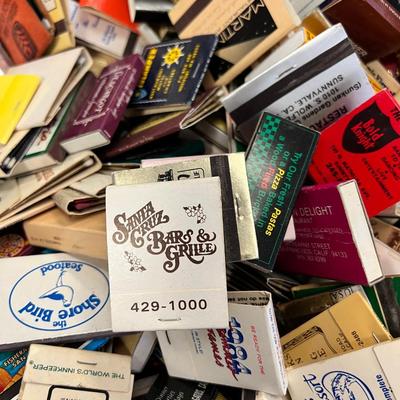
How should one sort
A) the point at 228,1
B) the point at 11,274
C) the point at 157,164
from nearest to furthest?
the point at 157,164
the point at 11,274
the point at 228,1

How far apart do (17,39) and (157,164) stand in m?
0.72

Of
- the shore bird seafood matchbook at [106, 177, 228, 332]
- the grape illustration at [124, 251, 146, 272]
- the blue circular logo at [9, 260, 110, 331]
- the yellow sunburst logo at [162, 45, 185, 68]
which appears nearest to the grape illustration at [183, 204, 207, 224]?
the shore bird seafood matchbook at [106, 177, 228, 332]

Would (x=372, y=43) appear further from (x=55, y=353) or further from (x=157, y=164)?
(x=55, y=353)

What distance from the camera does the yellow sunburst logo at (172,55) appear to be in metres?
1.46

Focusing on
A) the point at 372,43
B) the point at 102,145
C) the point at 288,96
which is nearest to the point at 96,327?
the point at 102,145

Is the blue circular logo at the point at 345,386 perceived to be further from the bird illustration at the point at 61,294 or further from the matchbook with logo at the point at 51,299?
the bird illustration at the point at 61,294

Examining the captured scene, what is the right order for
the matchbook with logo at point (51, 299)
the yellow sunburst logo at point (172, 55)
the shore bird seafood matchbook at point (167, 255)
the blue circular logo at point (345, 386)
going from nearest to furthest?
1. the shore bird seafood matchbook at point (167, 255)
2. the blue circular logo at point (345, 386)
3. the matchbook with logo at point (51, 299)
4. the yellow sunburst logo at point (172, 55)

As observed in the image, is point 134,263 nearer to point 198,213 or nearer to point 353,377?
point 198,213

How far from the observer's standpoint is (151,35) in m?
1.59

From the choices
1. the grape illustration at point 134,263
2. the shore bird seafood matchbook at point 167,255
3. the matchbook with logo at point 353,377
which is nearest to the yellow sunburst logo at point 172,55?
the shore bird seafood matchbook at point 167,255

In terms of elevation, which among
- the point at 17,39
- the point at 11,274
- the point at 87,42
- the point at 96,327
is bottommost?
the point at 96,327

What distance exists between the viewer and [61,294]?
4.04 feet

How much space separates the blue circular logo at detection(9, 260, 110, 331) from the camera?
120 cm

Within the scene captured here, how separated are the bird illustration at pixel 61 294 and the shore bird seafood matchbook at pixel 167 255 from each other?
284 mm
